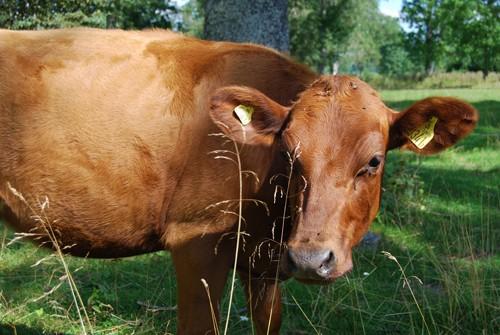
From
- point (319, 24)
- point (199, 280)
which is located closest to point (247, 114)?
point (199, 280)

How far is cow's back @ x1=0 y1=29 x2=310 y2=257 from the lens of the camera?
13.0 feet

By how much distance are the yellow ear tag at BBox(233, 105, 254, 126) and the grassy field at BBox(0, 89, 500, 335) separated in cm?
121

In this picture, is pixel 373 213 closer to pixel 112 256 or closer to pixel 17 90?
pixel 112 256

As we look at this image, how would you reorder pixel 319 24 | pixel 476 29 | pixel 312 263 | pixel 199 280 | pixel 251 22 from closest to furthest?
pixel 312 263, pixel 199 280, pixel 251 22, pixel 319 24, pixel 476 29

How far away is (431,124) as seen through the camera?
3680 millimetres

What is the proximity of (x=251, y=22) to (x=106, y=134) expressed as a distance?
118 inches

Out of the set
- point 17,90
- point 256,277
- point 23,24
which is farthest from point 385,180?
point 23,24

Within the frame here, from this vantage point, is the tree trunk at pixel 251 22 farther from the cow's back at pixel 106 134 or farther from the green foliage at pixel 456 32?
the green foliage at pixel 456 32

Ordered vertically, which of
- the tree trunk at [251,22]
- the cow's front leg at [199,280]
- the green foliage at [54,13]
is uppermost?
the tree trunk at [251,22]

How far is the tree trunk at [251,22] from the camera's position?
651 cm

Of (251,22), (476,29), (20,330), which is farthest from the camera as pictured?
(476,29)

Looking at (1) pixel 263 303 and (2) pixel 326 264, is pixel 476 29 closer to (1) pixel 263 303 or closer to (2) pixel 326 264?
(1) pixel 263 303

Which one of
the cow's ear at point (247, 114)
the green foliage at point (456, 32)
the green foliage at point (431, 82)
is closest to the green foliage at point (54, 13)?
the cow's ear at point (247, 114)

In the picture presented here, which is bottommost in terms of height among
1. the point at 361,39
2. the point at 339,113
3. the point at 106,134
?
the point at 361,39
